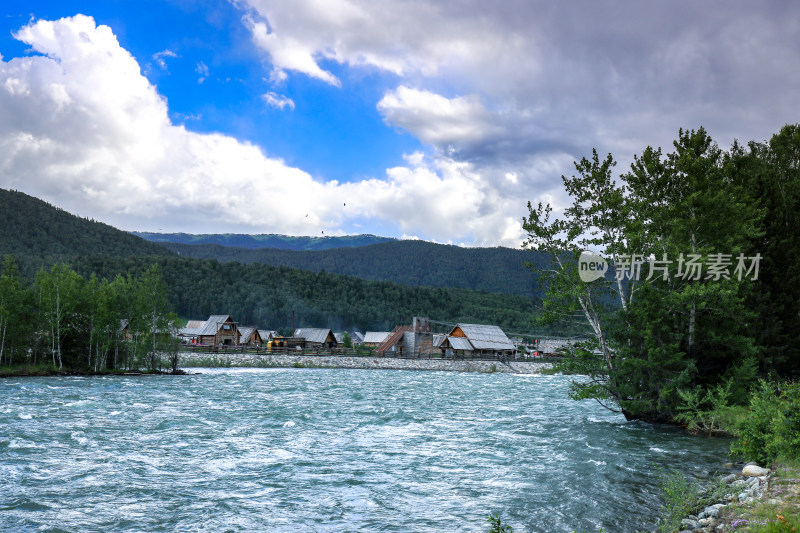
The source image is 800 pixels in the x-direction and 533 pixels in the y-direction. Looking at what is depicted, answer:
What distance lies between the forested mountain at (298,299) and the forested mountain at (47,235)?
14489 mm

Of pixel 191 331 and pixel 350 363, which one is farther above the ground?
pixel 191 331

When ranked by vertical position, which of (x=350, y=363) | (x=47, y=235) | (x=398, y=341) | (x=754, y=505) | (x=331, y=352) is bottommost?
(x=350, y=363)

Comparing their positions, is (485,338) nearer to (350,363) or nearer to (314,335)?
(350,363)

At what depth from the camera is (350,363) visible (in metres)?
80.9

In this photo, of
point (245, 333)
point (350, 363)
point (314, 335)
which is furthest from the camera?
point (245, 333)

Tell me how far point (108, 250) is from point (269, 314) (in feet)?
178

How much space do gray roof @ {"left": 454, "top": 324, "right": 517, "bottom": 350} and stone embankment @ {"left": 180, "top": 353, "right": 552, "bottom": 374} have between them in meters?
9.82

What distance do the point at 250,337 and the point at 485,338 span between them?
153ft

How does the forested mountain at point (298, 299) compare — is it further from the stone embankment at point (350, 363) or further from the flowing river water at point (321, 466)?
the flowing river water at point (321, 466)

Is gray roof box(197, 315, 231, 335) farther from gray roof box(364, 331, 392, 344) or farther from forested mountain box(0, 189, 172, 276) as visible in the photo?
forested mountain box(0, 189, 172, 276)

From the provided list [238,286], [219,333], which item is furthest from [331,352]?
[238,286]

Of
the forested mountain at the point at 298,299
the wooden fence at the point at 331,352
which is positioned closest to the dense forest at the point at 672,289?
the wooden fence at the point at 331,352

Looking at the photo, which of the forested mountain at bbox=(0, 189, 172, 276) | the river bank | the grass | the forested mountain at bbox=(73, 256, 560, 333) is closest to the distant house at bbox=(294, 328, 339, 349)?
the forested mountain at bbox=(73, 256, 560, 333)

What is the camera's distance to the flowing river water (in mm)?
11273
